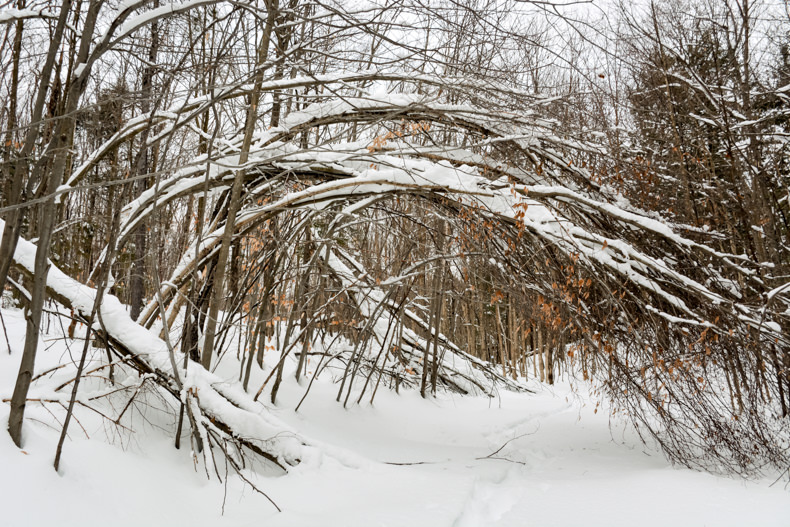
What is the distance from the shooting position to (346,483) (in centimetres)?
395

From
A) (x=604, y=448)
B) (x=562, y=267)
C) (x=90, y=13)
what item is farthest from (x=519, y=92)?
A: (x=604, y=448)

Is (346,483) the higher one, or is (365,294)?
(365,294)

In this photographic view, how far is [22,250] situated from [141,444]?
5.35 ft

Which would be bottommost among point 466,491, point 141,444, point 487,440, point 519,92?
point 487,440

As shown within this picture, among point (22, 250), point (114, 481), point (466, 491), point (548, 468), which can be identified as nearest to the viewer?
point (114, 481)

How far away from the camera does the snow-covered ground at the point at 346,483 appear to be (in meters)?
2.66

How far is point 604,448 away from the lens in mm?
5840

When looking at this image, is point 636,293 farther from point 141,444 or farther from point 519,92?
point 141,444

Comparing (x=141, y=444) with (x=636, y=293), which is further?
(x=636, y=293)

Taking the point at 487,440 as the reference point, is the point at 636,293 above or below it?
above

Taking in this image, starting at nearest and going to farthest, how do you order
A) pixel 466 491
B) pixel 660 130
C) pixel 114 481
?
pixel 114 481 < pixel 466 491 < pixel 660 130

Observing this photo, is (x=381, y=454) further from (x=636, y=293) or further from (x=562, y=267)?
(x=636, y=293)

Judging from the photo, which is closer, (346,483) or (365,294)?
(346,483)

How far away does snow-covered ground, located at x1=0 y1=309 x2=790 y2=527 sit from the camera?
8.73 ft
